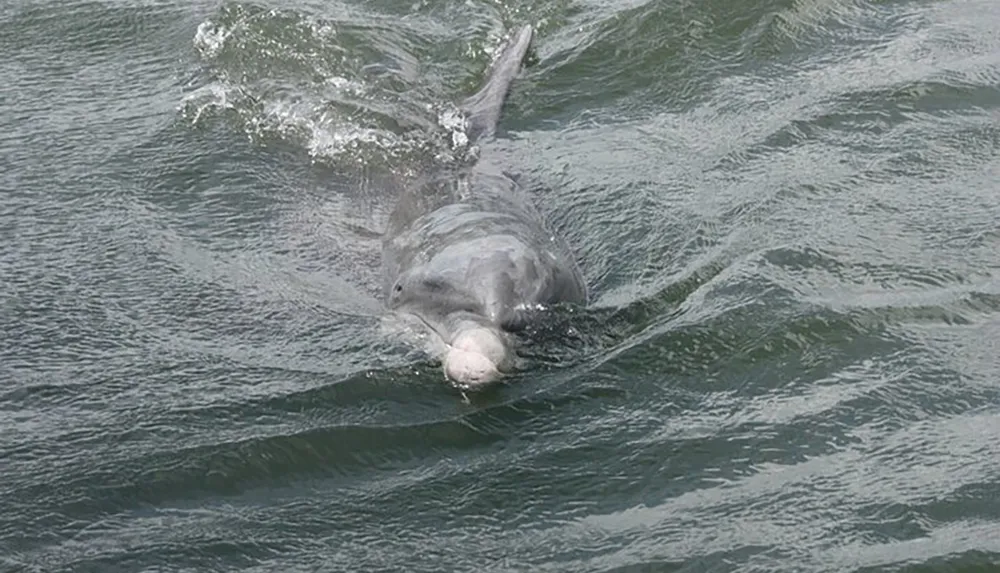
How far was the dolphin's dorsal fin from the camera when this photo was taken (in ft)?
37.3

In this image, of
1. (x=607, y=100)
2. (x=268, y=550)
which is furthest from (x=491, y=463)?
(x=607, y=100)

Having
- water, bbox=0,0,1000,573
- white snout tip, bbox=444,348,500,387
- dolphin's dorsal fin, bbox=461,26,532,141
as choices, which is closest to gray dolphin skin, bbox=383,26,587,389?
white snout tip, bbox=444,348,500,387

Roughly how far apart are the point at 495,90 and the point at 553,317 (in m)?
3.66

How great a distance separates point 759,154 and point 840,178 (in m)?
0.64

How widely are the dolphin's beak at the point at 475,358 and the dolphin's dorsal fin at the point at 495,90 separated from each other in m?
3.31

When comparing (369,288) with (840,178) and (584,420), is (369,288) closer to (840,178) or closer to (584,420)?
(584,420)

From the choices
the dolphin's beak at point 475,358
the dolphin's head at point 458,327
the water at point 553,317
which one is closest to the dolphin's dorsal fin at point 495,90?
the water at point 553,317

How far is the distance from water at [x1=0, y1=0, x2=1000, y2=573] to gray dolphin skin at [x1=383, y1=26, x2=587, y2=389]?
0.56ft

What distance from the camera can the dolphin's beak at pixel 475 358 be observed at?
7.96 metres

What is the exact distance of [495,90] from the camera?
11836mm

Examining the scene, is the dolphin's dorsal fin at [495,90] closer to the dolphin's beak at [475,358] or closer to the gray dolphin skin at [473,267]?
the gray dolphin skin at [473,267]

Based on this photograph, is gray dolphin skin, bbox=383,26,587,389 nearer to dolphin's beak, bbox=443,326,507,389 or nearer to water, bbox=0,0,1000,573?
dolphin's beak, bbox=443,326,507,389

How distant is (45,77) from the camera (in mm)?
12336

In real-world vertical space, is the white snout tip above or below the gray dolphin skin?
below
